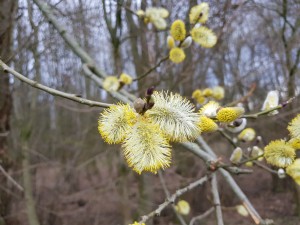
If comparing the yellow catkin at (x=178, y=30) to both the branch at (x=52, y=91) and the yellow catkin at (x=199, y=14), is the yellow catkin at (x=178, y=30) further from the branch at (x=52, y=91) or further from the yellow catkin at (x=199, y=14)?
A: the branch at (x=52, y=91)

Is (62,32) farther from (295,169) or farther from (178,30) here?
(295,169)

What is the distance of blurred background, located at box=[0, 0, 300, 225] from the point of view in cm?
298

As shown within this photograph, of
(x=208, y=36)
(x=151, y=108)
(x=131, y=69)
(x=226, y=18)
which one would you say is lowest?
(x=151, y=108)

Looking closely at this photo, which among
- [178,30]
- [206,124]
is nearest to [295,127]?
[206,124]

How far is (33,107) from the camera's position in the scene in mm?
5152

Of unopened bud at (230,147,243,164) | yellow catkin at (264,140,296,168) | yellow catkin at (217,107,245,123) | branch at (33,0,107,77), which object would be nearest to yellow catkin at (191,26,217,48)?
unopened bud at (230,147,243,164)

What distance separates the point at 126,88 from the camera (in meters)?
4.05

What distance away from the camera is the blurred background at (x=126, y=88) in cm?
298

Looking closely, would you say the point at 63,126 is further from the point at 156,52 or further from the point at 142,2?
the point at 142,2

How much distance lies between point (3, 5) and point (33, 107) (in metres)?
2.23

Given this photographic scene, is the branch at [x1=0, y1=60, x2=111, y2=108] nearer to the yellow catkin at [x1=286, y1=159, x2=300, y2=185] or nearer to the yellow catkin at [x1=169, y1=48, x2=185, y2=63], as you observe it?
the yellow catkin at [x1=286, y1=159, x2=300, y2=185]

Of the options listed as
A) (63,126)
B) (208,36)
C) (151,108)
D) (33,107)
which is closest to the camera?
(151,108)

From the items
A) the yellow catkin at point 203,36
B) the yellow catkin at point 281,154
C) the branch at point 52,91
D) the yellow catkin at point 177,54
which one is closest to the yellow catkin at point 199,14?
the yellow catkin at point 203,36

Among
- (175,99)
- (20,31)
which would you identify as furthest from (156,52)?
(175,99)
